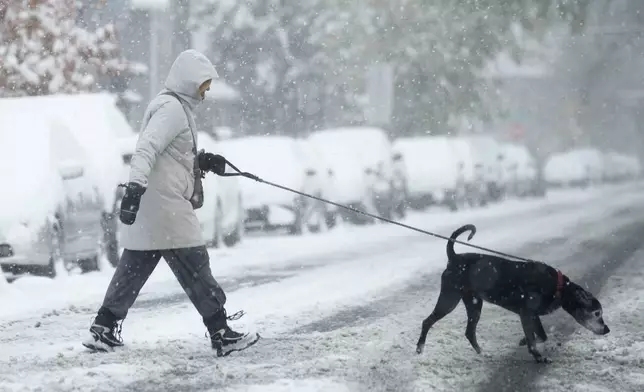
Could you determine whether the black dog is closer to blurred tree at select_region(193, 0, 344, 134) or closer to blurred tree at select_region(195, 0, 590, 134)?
blurred tree at select_region(195, 0, 590, 134)

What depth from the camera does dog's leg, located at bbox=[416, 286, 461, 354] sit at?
7.04 metres

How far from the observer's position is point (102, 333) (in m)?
7.05

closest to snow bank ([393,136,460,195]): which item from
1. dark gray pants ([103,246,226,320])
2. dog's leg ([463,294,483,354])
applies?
dog's leg ([463,294,483,354])

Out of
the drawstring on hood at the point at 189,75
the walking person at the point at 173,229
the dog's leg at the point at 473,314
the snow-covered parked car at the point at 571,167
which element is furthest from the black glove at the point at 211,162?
the snow-covered parked car at the point at 571,167

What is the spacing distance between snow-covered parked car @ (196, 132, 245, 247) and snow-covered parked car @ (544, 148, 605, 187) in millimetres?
29770

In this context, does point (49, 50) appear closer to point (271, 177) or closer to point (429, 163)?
point (271, 177)

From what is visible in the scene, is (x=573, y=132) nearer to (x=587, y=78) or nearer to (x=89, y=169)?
(x=587, y=78)

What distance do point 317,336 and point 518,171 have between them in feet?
91.1

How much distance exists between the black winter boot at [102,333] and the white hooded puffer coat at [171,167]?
0.44 metres

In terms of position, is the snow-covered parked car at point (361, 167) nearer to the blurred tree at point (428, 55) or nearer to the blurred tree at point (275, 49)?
the blurred tree at point (428, 55)

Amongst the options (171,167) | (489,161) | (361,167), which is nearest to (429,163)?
(489,161)

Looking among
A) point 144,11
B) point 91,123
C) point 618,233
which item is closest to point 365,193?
point 618,233

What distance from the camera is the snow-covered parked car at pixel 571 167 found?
45.0m

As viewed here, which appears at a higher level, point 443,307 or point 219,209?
point 443,307
